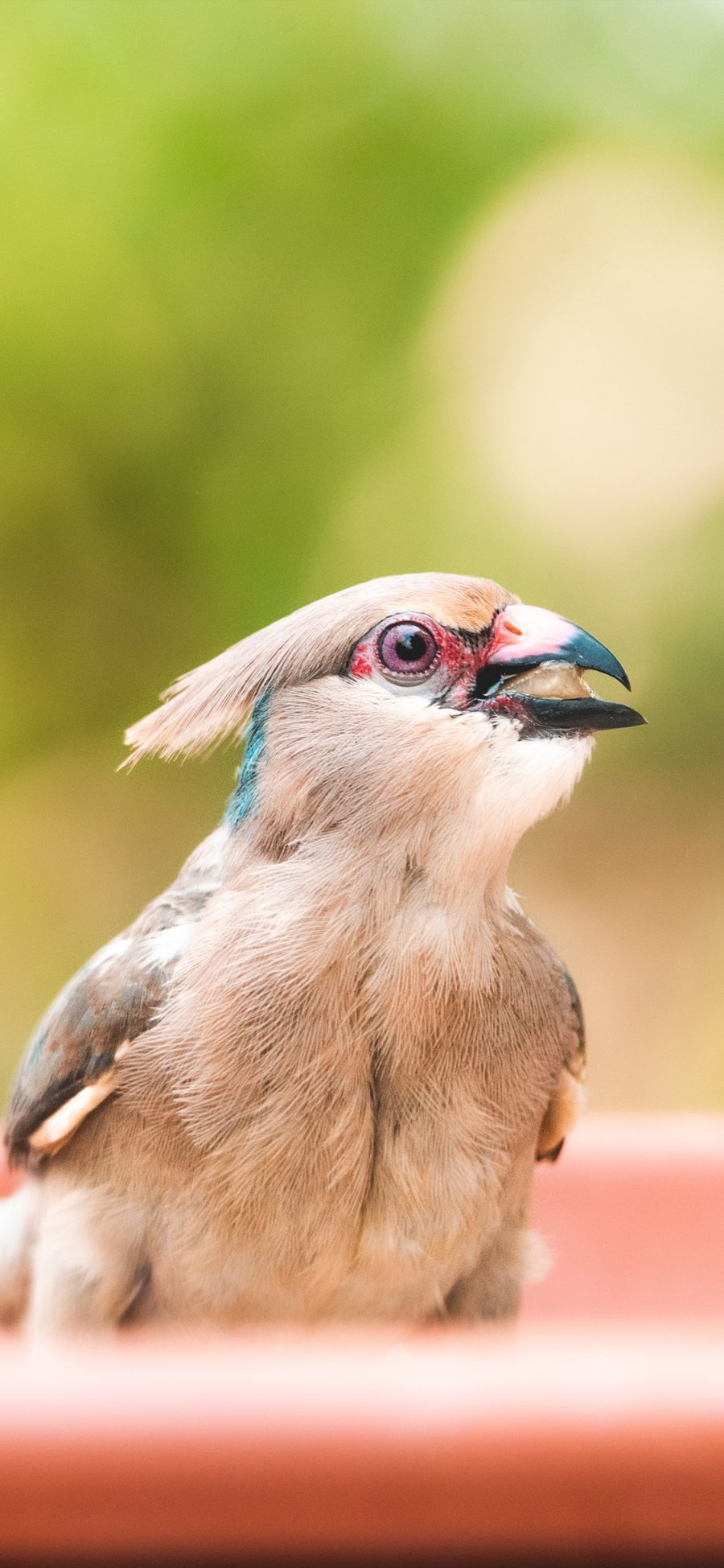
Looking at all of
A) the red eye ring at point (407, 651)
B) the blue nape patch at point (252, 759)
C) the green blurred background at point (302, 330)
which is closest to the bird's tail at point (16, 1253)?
the blue nape patch at point (252, 759)

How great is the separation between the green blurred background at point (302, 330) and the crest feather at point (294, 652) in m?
0.73

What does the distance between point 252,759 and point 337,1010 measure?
21 cm

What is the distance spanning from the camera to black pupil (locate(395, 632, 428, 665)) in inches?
39.2

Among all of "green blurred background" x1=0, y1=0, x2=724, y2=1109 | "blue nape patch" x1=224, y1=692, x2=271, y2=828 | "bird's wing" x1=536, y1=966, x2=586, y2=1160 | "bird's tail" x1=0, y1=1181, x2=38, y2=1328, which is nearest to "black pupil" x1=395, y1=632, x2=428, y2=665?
"blue nape patch" x1=224, y1=692, x2=271, y2=828

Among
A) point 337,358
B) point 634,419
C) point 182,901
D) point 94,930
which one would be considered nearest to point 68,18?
point 337,358

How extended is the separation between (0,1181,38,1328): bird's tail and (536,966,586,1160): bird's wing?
420 millimetres

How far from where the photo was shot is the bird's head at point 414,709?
97 centimetres

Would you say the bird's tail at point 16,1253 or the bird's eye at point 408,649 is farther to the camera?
the bird's tail at point 16,1253

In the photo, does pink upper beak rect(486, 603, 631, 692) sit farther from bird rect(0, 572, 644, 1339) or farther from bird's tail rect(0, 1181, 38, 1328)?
bird's tail rect(0, 1181, 38, 1328)

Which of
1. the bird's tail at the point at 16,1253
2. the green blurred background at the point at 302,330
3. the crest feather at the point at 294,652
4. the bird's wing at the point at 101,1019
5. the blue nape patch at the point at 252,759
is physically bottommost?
the bird's tail at the point at 16,1253

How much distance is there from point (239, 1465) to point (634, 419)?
167 cm

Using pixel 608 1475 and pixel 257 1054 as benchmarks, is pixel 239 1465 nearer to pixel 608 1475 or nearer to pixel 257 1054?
pixel 608 1475

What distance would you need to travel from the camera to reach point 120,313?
189cm

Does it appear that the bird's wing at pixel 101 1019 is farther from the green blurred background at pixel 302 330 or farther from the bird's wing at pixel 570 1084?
the green blurred background at pixel 302 330
